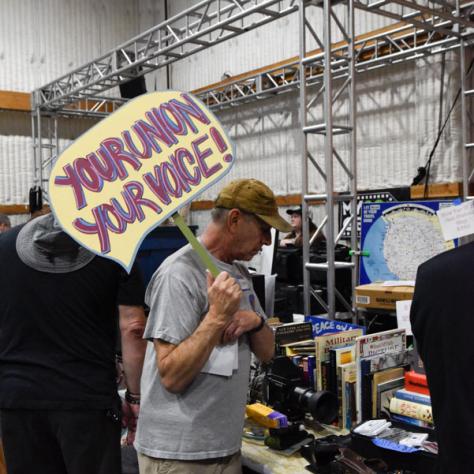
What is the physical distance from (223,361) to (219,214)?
0.39 metres

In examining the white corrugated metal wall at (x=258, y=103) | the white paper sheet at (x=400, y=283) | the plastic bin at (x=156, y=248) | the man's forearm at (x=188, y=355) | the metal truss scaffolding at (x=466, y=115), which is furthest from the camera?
the white corrugated metal wall at (x=258, y=103)

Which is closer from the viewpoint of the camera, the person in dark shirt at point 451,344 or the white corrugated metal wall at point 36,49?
the person in dark shirt at point 451,344

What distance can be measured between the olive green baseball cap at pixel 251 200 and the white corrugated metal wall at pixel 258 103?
423 cm

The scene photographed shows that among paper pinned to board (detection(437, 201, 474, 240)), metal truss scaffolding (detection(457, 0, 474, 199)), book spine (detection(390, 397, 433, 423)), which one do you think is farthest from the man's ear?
metal truss scaffolding (detection(457, 0, 474, 199))

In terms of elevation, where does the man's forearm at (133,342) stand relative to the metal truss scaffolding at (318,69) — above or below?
below

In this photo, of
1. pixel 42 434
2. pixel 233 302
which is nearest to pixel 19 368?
pixel 42 434

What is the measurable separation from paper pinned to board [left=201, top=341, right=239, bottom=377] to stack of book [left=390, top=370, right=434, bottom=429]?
743mm

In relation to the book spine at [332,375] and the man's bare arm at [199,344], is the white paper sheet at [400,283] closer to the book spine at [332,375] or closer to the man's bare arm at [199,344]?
the book spine at [332,375]

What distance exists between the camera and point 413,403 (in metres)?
1.84

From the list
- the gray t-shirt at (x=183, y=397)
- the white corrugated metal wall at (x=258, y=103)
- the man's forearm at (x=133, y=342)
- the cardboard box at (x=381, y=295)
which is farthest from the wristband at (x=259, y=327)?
the white corrugated metal wall at (x=258, y=103)

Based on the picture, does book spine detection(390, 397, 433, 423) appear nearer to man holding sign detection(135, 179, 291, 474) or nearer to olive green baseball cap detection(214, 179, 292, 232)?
man holding sign detection(135, 179, 291, 474)

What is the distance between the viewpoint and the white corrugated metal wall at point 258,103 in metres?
5.45

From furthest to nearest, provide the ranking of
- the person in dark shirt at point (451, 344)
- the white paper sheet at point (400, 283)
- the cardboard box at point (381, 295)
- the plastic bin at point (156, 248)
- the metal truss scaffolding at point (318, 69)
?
the plastic bin at point (156, 248), the metal truss scaffolding at point (318, 69), the white paper sheet at point (400, 283), the cardboard box at point (381, 295), the person in dark shirt at point (451, 344)

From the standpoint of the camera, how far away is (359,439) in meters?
1.69
